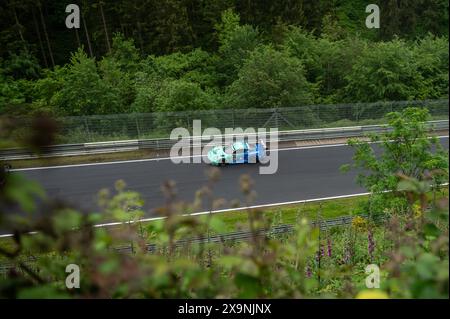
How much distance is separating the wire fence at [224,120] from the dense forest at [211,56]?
2036 mm

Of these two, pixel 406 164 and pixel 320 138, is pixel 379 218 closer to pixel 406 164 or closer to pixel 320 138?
pixel 406 164

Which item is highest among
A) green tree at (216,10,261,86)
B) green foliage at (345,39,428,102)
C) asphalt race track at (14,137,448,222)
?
green tree at (216,10,261,86)

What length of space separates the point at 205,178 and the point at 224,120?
606cm

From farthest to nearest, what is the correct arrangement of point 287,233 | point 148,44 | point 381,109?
1. point 148,44
2. point 381,109
3. point 287,233

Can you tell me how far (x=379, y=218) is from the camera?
1037cm

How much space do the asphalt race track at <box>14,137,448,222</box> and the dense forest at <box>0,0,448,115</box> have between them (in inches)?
247

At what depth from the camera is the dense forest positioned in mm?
25969

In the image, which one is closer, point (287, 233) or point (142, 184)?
point (287, 233)

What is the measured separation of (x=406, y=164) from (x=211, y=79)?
22.9 m

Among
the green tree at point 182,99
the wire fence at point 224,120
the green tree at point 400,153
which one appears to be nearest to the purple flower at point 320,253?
the green tree at point 400,153

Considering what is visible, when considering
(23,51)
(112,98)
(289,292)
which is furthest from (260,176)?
(23,51)

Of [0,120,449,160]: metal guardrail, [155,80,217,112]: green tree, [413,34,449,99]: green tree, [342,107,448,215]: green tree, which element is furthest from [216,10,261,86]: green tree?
[342,107,448,215]: green tree

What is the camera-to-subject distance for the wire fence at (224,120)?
70.4 ft

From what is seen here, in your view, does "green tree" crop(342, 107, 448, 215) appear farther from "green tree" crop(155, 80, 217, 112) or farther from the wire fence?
"green tree" crop(155, 80, 217, 112)
